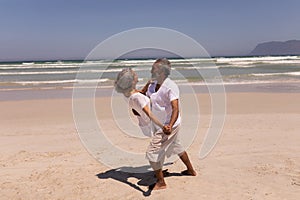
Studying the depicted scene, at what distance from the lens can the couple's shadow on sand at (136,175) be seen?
5.16m

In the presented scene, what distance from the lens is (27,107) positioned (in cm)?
1361

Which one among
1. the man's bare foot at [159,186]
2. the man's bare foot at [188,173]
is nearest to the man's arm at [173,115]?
the man's bare foot at [159,186]

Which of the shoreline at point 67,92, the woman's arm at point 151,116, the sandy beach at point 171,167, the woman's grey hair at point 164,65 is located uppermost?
the woman's grey hair at point 164,65

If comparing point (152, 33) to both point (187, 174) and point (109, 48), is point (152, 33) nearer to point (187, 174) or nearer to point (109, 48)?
point (109, 48)

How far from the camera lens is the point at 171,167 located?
5.82 m

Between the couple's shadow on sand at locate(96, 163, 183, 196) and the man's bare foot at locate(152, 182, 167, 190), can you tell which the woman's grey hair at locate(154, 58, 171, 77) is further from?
the couple's shadow on sand at locate(96, 163, 183, 196)

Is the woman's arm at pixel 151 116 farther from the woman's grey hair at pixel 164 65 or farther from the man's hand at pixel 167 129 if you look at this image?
the woman's grey hair at pixel 164 65

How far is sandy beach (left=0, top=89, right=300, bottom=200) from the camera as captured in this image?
16.0 ft

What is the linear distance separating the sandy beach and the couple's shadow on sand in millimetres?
15

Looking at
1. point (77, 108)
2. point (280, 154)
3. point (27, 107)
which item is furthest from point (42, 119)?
point (280, 154)

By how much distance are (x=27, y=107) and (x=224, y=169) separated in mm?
9900

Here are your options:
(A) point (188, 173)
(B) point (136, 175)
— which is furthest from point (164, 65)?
(B) point (136, 175)

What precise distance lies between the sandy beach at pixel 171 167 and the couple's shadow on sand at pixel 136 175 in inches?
0.6

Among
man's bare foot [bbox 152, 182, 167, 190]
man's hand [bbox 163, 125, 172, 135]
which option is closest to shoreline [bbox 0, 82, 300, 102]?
man's bare foot [bbox 152, 182, 167, 190]
